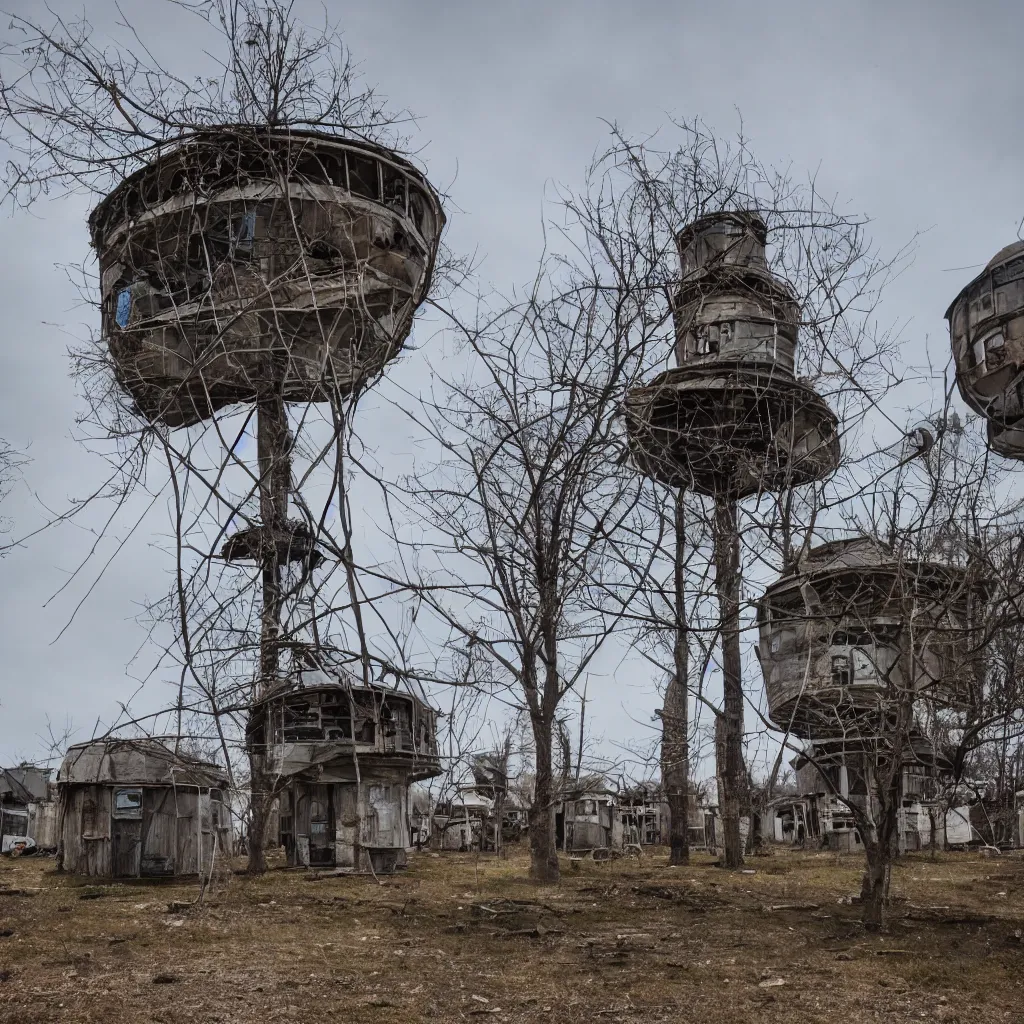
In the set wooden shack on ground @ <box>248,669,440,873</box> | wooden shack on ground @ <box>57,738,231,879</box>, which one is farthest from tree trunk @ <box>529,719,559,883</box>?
wooden shack on ground @ <box>57,738,231,879</box>

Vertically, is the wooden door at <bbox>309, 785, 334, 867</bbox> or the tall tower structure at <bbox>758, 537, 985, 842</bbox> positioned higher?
the tall tower structure at <bbox>758, 537, 985, 842</bbox>

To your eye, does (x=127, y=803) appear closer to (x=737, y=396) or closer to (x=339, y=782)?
(x=339, y=782)

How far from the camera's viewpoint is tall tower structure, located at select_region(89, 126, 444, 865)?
13.7 ft

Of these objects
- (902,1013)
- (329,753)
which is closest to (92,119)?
(902,1013)

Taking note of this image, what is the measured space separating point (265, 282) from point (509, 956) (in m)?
7.24

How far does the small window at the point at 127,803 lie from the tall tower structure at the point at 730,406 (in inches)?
392

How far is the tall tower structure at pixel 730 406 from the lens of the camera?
7055 millimetres

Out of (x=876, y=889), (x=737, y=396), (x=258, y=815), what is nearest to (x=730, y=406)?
(x=737, y=396)

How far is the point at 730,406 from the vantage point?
10.8m

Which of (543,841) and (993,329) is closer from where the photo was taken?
(543,841)

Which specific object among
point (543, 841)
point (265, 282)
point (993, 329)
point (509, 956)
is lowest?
point (509, 956)

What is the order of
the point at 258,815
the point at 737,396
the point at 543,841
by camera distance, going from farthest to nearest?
the point at 258,815 → the point at 543,841 → the point at 737,396

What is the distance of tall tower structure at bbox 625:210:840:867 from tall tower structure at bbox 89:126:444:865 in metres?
1.72

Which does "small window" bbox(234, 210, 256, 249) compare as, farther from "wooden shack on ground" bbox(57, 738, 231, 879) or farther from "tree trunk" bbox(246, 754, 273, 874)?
"wooden shack on ground" bbox(57, 738, 231, 879)
